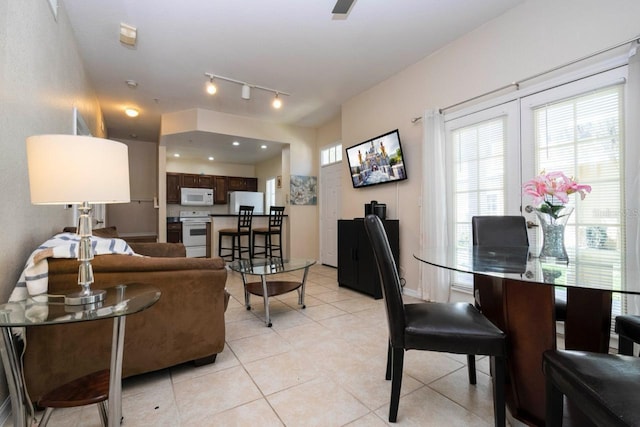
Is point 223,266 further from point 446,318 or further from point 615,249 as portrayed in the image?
point 615,249

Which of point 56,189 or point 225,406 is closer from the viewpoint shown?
point 56,189

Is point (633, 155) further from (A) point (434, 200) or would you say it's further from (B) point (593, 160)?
(A) point (434, 200)

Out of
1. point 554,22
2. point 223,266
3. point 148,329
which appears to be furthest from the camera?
point 554,22

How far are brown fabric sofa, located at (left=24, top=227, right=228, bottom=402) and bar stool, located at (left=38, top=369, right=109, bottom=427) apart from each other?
33 cm

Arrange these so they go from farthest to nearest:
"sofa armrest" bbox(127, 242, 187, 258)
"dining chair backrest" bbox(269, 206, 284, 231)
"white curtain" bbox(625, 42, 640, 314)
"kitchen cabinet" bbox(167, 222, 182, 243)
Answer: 1. "kitchen cabinet" bbox(167, 222, 182, 243)
2. "dining chair backrest" bbox(269, 206, 284, 231)
3. "sofa armrest" bbox(127, 242, 187, 258)
4. "white curtain" bbox(625, 42, 640, 314)

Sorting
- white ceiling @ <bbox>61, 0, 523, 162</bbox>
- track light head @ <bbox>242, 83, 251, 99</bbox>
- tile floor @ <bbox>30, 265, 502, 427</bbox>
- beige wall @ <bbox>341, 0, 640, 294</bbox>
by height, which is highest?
white ceiling @ <bbox>61, 0, 523, 162</bbox>

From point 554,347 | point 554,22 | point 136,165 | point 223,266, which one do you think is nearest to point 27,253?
point 223,266

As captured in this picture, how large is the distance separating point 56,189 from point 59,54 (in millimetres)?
1988

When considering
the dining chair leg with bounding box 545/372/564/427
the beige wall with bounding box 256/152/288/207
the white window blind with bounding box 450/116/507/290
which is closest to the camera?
the dining chair leg with bounding box 545/372/564/427

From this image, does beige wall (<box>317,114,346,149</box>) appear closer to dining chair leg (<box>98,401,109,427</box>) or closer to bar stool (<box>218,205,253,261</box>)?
bar stool (<box>218,205,253,261</box>)

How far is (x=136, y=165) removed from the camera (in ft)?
21.7

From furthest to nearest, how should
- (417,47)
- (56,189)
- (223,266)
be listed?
(417,47)
(223,266)
(56,189)

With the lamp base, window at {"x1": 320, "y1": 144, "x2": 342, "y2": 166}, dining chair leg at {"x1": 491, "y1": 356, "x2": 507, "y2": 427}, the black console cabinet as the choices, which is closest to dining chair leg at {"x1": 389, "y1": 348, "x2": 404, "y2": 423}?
dining chair leg at {"x1": 491, "y1": 356, "x2": 507, "y2": 427}

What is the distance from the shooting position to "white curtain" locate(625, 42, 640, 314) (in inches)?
70.1
